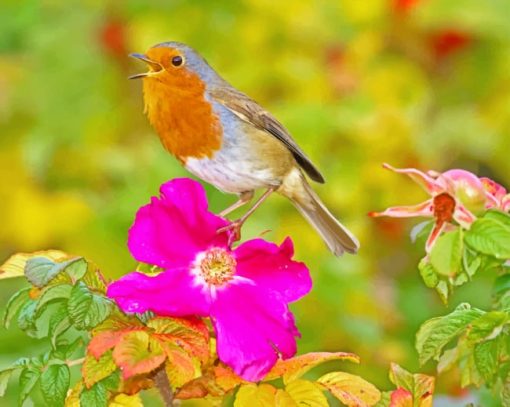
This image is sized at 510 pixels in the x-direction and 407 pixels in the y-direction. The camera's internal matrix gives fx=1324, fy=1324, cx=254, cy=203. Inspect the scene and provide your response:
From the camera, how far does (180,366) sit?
1.57 meters

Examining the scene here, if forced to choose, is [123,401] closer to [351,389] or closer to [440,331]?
[351,389]

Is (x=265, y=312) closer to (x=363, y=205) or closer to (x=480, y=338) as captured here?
(x=480, y=338)

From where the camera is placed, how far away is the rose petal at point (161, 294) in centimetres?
165

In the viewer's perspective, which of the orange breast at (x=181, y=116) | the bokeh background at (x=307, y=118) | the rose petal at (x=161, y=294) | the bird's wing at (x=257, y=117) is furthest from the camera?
the bokeh background at (x=307, y=118)

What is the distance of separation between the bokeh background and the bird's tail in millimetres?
793

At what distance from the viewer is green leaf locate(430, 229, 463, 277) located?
65.3 inches

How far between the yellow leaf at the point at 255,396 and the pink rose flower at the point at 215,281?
0.10 ft

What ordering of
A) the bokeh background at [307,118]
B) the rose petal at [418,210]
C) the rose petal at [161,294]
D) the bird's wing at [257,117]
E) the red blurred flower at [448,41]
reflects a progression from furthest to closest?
the red blurred flower at [448,41] < the bokeh background at [307,118] < the bird's wing at [257,117] < the rose petal at [418,210] < the rose petal at [161,294]

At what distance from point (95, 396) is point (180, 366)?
12cm

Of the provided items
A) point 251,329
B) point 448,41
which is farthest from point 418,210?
point 448,41

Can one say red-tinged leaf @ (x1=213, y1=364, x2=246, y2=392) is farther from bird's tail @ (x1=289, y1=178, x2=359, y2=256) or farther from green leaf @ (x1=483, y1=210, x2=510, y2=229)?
bird's tail @ (x1=289, y1=178, x2=359, y2=256)

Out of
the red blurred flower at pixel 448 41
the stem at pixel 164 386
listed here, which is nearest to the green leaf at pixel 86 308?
the stem at pixel 164 386

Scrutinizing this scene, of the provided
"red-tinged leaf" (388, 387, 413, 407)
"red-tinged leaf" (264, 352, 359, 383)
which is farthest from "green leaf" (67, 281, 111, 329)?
"red-tinged leaf" (388, 387, 413, 407)

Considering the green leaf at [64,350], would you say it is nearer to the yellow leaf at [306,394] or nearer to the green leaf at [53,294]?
the green leaf at [53,294]
